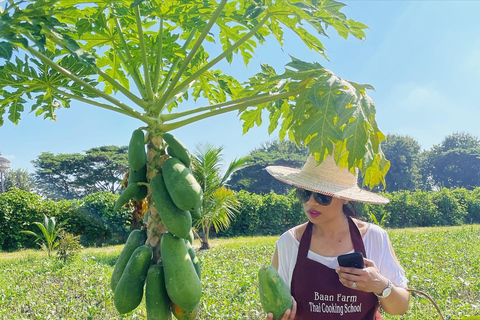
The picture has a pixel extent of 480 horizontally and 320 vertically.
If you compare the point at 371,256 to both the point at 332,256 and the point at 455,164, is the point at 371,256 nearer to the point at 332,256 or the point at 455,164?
the point at 332,256

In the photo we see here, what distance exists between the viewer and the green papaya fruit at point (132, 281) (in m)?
1.62

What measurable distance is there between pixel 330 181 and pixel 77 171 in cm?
3883

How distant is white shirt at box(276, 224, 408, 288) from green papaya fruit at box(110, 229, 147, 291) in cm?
105

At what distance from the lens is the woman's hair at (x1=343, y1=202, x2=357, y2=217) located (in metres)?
2.66

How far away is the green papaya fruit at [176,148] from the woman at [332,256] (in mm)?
913

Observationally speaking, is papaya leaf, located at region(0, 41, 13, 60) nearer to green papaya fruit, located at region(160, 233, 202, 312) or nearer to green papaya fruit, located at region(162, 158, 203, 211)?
green papaya fruit, located at region(162, 158, 203, 211)

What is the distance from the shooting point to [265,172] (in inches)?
1690

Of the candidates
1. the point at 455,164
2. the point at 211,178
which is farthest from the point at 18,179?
the point at 455,164

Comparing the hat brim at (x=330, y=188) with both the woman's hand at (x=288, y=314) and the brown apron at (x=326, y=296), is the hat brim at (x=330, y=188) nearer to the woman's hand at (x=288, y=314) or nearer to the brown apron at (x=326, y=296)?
the brown apron at (x=326, y=296)

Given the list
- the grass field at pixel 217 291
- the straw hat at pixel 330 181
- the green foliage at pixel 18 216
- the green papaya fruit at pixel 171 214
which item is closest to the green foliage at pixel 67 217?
the green foliage at pixel 18 216

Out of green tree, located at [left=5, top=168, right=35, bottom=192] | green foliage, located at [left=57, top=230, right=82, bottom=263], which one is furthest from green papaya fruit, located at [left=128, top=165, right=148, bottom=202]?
green tree, located at [left=5, top=168, right=35, bottom=192]

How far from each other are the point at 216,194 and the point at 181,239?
9.98 meters

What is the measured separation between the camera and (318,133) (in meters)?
1.73

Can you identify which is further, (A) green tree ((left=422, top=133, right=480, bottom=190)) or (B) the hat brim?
(A) green tree ((left=422, top=133, right=480, bottom=190))
